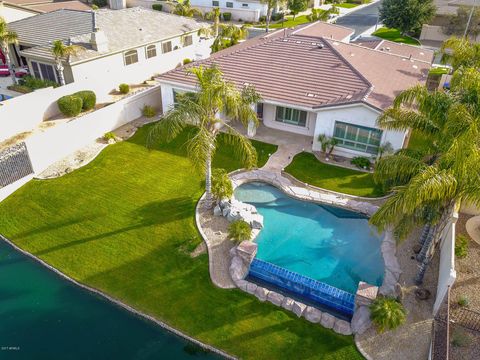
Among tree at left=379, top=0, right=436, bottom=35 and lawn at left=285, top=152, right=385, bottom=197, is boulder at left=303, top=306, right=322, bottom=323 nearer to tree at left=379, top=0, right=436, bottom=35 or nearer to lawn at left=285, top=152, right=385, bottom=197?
lawn at left=285, top=152, right=385, bottom=197

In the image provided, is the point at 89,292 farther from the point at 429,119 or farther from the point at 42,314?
the point at 429,119

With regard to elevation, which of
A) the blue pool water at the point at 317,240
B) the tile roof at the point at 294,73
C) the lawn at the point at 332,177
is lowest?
the blue pool water at the point at 317,240

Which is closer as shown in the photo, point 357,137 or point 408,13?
point 357,137

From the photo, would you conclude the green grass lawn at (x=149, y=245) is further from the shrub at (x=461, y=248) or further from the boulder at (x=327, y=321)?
the shrub at (x=461, y=248)

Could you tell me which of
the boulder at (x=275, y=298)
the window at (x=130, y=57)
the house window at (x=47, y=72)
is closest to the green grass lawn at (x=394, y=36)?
the window at (x=130, y=57)

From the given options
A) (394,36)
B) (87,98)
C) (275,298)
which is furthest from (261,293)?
(394,36)

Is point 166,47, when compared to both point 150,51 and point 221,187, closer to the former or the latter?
point 150,51

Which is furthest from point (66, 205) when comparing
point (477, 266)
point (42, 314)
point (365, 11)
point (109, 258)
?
point (365, 11)

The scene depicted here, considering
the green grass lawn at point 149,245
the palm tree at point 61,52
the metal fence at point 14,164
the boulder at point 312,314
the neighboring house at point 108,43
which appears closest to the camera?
the green grass lawn at point 149,245
